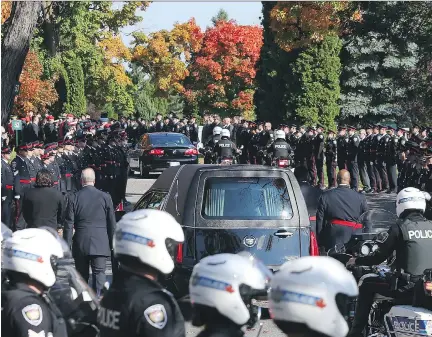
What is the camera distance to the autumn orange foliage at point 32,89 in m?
49.5

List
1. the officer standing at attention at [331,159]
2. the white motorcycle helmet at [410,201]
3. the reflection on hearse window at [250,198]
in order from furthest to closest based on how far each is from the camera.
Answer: the officer standing at attention at [331,159]
the reflection on hearse window at [250,198]
the white motorcycle helmet at [410,201]

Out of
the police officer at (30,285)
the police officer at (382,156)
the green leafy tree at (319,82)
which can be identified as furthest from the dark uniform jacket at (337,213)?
the green leafy tree at (319,82)

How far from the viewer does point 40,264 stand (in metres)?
5.14

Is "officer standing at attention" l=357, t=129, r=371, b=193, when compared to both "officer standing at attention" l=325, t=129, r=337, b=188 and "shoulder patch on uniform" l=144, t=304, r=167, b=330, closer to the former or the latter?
"officer standing at attention" l=325, t=129, r=337, b=188

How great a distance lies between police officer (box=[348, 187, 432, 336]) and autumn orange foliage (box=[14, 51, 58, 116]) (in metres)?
40.6

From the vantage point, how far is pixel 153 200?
472 inches

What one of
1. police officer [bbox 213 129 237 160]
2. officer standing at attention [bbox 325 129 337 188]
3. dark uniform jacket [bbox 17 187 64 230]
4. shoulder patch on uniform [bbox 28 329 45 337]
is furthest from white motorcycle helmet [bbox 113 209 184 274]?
officer standing at attention [bbox 325 129 337 188]

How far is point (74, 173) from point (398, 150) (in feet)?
27.0

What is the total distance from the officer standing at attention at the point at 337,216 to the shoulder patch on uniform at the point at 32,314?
762cm

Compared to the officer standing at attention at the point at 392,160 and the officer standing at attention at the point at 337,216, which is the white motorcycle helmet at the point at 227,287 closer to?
the officer standing at attention at the point at 337,216

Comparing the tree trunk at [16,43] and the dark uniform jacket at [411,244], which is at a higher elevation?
the tree trunk at [16,43]

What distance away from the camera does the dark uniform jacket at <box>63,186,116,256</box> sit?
37.2 ft

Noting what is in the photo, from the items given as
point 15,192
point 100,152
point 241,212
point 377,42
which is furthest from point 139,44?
point 241,212

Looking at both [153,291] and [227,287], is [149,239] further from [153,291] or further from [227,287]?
[227,287]
